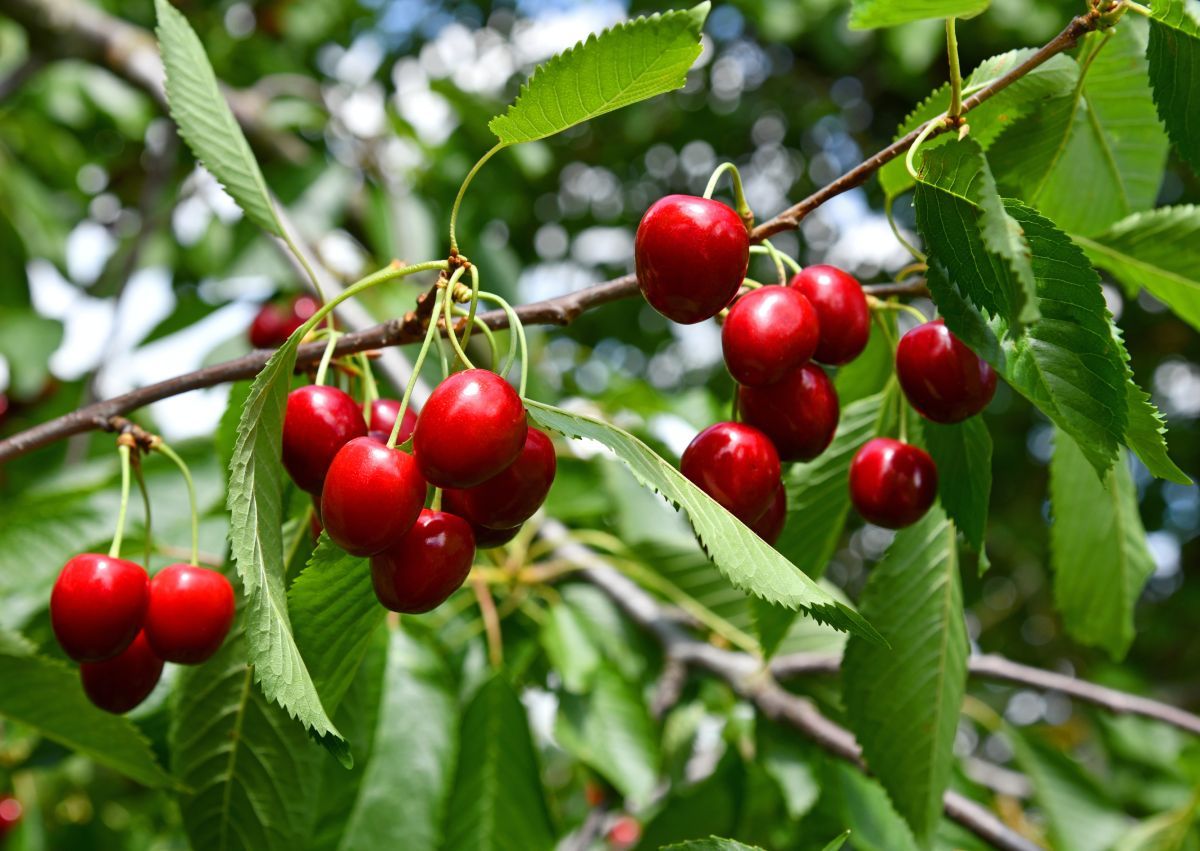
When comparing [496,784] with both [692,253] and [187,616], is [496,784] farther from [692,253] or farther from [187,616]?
[692,253]

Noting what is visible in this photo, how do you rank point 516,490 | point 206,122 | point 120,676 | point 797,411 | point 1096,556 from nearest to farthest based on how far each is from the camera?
point 516,490 < point 797,411 < point 120,676 < point 206,122 < point 1096,556

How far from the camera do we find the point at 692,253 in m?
0.94

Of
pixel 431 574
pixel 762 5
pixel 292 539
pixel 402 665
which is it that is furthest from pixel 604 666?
pixel 762 5

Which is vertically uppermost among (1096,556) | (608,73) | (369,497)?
(608,73)

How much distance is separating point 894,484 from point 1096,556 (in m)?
0.72

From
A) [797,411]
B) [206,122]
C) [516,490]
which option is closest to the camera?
[516,490]

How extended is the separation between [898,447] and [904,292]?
0.21 meters

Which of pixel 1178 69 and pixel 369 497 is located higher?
pixel 1178 69

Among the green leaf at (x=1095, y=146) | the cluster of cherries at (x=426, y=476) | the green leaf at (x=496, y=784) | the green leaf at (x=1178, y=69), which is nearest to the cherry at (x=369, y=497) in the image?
the cluster of cherries at (x=426, y=476)

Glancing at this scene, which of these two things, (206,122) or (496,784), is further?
(496,784)

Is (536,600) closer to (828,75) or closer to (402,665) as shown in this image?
(402,665)

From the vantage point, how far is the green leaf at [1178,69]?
946 millimetres

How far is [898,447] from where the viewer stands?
3.76 ft

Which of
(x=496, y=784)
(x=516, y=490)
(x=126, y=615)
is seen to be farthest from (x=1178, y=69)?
(x=496, y=784)
